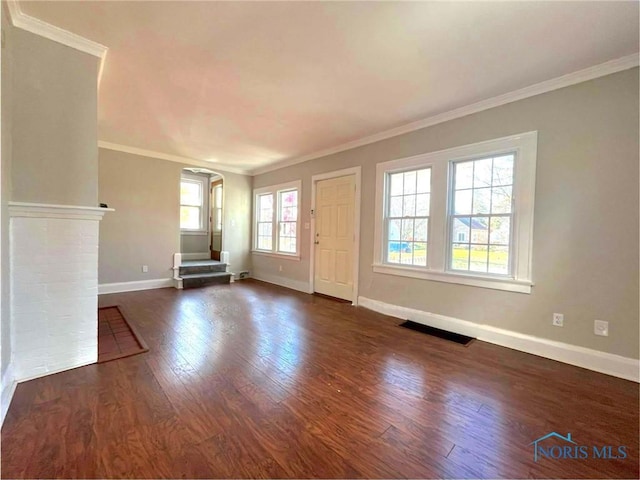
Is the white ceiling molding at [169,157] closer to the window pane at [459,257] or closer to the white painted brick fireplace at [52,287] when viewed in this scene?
the white painted brick fireplace at [52,287]

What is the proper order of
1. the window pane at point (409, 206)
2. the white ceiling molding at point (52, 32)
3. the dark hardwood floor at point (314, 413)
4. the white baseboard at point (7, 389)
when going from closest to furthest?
1. the dark hardwood floor at point (314, 413)
2. the white baseboard at point (7, 389)
3. the white ceiling molding at point (52, 32)
4. the window pane at point (409, 206)

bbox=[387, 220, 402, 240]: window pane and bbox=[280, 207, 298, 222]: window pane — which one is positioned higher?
bbox=[280, 207, 298, 222]: window pane

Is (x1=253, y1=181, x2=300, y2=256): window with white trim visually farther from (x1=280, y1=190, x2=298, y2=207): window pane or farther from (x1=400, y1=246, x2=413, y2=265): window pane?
(x1=400, y1=246, x2=413, y2=265): window pane

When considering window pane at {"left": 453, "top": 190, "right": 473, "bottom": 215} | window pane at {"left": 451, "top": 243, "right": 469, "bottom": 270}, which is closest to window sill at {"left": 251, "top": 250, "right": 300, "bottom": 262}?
window pane at {"left": 451, "top": 243, "right": 469, "bottom": 270}

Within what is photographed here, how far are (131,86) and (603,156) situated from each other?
4.34 m

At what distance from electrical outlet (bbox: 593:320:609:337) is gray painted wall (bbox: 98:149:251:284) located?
19.6ft

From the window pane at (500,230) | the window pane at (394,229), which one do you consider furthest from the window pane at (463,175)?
the window pane at (394,229)

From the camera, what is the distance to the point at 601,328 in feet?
7.61

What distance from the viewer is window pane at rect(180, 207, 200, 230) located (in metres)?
6.72

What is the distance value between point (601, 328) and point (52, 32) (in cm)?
489

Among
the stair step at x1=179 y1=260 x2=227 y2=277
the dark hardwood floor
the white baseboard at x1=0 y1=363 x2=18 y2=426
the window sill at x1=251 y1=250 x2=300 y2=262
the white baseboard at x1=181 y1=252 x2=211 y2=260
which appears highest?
the window sill at x1=251 y1=250 x2=300 y2=262

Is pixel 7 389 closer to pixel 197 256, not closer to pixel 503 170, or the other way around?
pixel 503 170

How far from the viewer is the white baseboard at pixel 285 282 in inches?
205

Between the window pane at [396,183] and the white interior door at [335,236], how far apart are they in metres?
0.65
